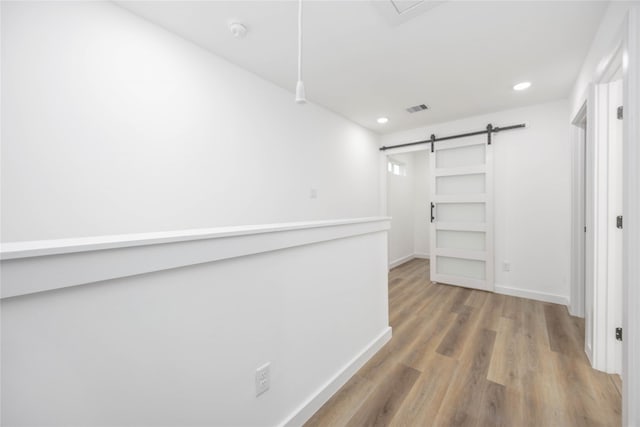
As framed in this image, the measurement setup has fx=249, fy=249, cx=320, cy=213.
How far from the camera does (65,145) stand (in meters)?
1.45

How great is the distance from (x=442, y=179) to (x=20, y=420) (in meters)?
4.37

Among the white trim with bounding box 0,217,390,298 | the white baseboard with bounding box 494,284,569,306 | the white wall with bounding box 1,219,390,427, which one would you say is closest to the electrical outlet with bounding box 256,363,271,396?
the white wall with bounding box 1,219,390,427

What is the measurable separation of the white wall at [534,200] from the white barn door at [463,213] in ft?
0.47

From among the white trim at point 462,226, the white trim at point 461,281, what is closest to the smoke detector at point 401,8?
the white trim at point 462,226

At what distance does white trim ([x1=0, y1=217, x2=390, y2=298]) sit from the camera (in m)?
0.58

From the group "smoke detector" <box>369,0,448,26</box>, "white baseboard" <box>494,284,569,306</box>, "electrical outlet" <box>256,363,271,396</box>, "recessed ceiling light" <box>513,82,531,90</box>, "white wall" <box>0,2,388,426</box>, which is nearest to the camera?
"white wall" <box>0,2,388,426</box>

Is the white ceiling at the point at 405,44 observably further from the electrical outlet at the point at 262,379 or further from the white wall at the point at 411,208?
the white wall at the point at 411,208

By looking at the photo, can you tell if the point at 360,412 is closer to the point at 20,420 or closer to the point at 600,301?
the point at 20,420

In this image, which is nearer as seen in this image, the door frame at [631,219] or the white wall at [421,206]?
the door frame at [631,219]

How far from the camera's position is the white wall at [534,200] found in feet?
10.0

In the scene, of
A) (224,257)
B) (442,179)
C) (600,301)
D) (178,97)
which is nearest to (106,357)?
(224,257)

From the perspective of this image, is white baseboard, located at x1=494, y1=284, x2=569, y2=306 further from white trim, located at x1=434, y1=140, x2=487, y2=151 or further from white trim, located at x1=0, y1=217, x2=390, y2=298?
white trim, located at x1=0, y1=217, x2=390, y2=298

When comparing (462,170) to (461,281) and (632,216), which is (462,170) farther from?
(632,216)

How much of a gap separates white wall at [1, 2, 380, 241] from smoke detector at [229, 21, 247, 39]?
408mm
